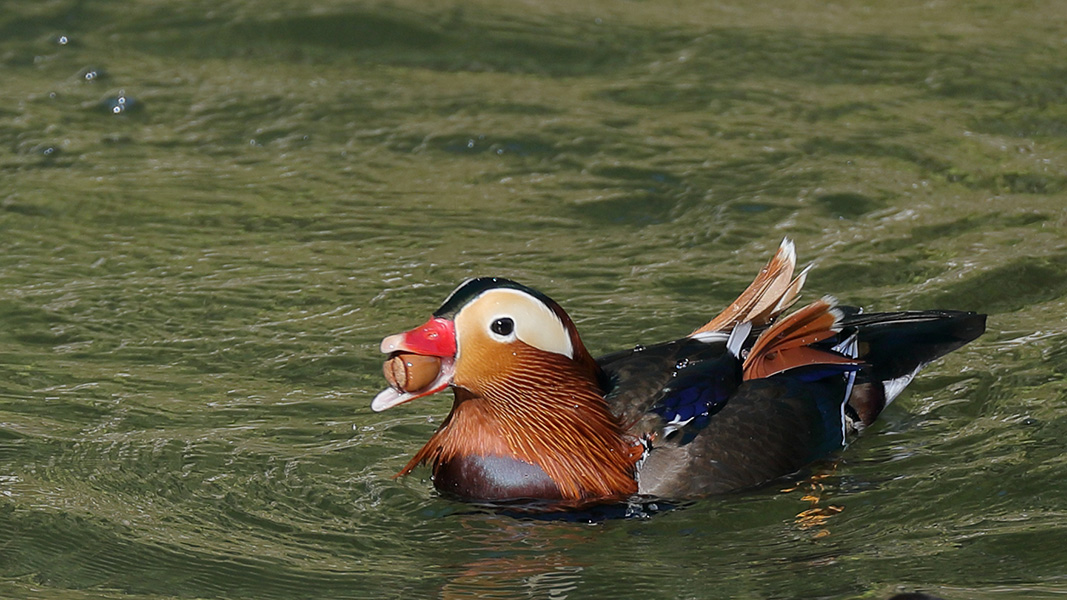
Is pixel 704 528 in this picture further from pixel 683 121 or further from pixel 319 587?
pixel 683 121

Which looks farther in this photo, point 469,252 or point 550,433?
point 469,252

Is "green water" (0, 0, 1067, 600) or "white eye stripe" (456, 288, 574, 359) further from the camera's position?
"white eye stripe" (456, 288, 574, 359)

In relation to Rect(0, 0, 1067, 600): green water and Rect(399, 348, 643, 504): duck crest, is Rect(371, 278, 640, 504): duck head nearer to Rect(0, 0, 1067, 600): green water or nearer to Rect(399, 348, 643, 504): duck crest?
Rect(399, 348, 643, 504): duck crest

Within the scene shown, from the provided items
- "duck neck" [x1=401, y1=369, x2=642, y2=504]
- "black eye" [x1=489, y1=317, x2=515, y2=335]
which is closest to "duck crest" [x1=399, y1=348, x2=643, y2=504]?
"duck neck" [x1=401, y1=369, x2=642, y2=504]

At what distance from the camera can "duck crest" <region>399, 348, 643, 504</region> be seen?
18.2ft

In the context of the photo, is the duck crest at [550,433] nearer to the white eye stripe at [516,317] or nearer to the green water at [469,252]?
the white eye stripe at [516,317]

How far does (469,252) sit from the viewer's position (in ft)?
26.8

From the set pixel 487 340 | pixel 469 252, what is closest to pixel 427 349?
pixel 487 340

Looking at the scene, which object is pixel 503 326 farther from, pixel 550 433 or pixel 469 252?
pixel 469 252

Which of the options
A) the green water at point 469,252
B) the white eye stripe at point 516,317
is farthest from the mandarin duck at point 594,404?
the green water at point 469,252

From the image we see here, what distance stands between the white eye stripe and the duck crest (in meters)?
0.06

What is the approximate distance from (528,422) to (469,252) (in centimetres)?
271

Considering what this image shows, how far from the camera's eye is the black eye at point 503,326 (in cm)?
540

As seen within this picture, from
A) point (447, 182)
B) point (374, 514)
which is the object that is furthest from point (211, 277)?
point (374, 514)
